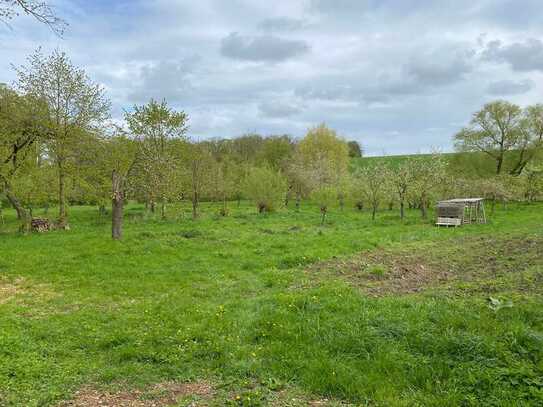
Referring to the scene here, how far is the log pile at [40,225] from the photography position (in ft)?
69.9

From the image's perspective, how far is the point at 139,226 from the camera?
940 inches

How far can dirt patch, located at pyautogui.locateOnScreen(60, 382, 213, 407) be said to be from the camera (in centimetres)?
508

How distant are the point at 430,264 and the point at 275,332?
24.5 ft

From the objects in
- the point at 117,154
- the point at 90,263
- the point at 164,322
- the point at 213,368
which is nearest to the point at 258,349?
the point at 213,368

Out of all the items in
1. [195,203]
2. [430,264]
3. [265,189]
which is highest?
[265,189]

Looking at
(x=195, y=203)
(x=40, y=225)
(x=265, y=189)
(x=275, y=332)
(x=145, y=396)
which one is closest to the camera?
(x=145, y=396)

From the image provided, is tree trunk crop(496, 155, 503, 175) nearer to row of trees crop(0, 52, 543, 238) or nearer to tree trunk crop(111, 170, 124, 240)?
row of trees crop(0, 52, 543, 238)

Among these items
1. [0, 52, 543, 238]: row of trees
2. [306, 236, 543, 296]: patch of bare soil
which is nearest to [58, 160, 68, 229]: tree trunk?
[0, 52, 543, 238]: row of trees

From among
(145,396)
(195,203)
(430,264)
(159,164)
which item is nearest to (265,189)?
(195,203)

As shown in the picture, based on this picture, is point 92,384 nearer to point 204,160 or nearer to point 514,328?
point 514,328

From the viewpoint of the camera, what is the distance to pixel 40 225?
70.6 ft

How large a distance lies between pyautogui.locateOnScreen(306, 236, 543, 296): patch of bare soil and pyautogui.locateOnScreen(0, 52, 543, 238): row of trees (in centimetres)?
1034

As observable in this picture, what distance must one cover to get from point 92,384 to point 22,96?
20.3m

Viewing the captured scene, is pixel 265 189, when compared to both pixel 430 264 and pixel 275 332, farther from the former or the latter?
pixel 275 332
